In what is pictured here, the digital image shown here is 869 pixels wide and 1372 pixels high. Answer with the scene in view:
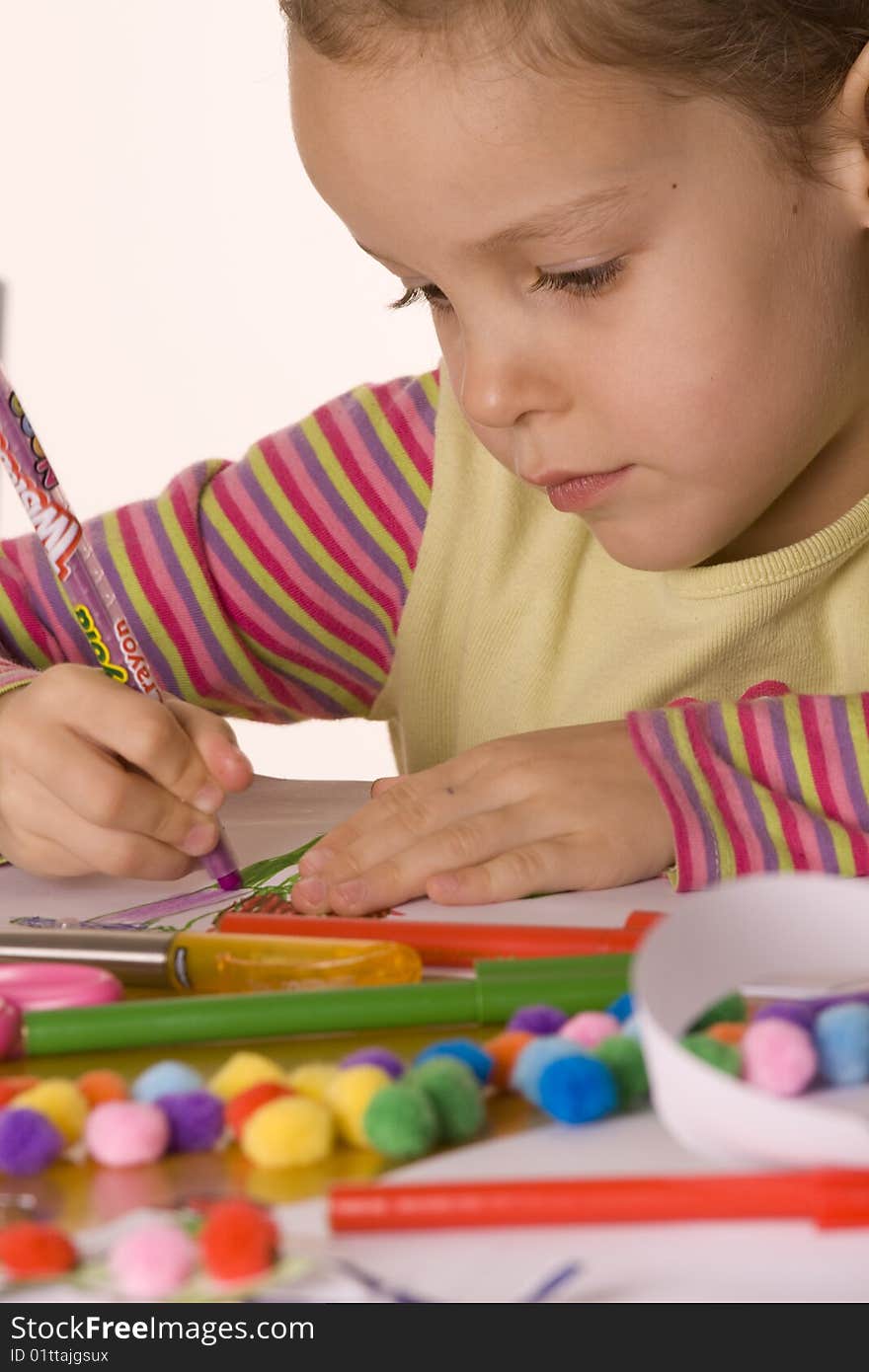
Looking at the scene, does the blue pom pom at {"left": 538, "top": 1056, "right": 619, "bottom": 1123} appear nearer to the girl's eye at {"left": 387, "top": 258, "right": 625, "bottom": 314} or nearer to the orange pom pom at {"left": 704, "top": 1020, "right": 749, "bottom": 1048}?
the orange pom pom at {"left": 704, "top": 1020, "right": 749, "bottom": 1048}

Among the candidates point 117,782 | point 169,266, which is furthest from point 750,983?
point 169,266

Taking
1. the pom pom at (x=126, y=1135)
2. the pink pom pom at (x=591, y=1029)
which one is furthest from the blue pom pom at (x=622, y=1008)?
the pom pom at (x=126, y=1135)

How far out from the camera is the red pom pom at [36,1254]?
286mm

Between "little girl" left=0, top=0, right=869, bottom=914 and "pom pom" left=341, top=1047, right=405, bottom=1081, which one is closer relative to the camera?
"pom pom" left=341, top=1047, right=405, bottom=1081

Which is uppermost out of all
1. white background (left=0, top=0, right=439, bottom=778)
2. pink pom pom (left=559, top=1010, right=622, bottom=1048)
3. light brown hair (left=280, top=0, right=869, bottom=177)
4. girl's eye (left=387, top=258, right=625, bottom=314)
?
white background (left=0, top=0, right=439, bottom=778)

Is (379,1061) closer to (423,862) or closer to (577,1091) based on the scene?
(577,1091)

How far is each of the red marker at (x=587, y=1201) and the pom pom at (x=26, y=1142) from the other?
63 millimetres

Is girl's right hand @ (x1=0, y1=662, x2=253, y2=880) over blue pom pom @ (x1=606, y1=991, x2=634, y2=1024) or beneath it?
over

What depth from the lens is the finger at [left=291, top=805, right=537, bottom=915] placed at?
1.68ft

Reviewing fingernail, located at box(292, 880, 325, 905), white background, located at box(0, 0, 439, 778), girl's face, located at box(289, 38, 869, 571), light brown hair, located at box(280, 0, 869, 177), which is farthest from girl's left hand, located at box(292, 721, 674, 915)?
white background, located at box(0, 0, 439, 778)

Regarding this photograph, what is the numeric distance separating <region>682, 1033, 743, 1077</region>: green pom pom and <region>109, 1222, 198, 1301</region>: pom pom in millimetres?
109

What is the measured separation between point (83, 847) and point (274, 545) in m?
0.29

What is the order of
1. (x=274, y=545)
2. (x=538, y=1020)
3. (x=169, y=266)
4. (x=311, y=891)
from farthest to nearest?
(x=169, y=266)
(x=274, y=545)
(x=311, y=891)
(x=538, y=1020)

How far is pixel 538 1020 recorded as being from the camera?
385 mm
